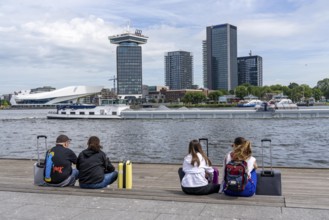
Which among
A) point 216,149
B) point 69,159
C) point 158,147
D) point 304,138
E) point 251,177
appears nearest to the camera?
point 251,177

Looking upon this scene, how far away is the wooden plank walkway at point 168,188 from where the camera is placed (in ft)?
22.6

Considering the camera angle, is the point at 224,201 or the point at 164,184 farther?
the point at 164,184

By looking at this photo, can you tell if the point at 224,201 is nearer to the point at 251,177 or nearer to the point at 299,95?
the point at 251,177

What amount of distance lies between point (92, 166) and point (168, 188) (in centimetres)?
246

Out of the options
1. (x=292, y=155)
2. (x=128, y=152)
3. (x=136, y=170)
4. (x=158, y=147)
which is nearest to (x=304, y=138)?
(x=292, y=155)

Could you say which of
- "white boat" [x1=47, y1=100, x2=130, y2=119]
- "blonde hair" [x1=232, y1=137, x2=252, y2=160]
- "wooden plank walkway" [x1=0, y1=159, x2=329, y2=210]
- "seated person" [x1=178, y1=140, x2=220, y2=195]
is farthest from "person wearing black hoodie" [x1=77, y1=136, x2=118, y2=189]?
"white boat" [x1=47, y1=100, x2=130, y2=119]

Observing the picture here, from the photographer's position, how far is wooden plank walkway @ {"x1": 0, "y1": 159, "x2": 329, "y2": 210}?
271 inches

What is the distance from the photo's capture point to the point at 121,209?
6.63 m

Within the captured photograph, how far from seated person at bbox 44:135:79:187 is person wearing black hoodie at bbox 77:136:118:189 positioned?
0.73ft

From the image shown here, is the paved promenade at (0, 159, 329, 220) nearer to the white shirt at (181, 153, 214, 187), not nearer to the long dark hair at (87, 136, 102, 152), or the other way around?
the white shirt at (181, 153, 214, 187)

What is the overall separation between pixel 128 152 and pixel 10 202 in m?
19.7

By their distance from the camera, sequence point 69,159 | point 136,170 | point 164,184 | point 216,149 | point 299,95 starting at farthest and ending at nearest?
point 299,95, point 216,149, point 136,170, point 164,184, point 69,159

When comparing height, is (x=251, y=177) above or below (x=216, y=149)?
above

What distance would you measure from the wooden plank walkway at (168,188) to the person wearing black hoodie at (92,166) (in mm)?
174
